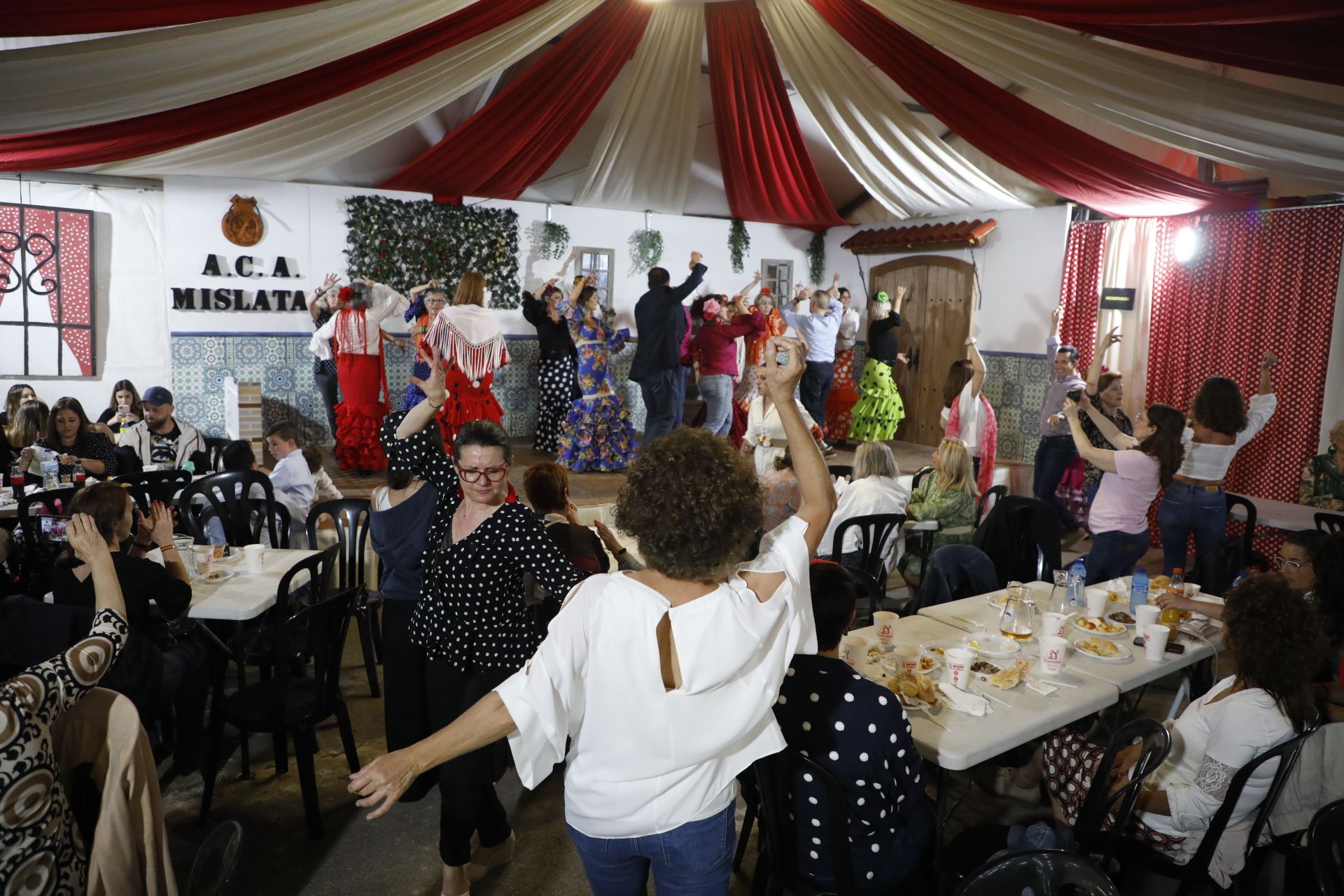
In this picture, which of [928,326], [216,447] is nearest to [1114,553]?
[928,326]

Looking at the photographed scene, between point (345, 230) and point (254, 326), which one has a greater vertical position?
point (345, 230)

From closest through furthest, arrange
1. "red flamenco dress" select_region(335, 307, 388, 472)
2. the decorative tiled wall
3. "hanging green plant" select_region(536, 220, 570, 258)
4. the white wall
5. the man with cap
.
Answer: the man with cap
"red flamenco dress" select_region(335, 307, 388, 472)
the decorative tiled wall
the white wall
"hanging green plant" select_region(536, 220, 570, 258)

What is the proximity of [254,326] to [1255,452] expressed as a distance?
823cm

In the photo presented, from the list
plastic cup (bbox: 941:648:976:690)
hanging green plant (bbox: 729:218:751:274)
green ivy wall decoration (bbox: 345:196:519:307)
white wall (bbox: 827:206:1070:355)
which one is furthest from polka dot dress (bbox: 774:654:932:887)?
hanging green plant (bbox: 729:218:751:274)

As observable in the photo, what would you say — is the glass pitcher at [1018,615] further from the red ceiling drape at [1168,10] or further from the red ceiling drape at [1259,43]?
the red ceiling drape at [1259,43]

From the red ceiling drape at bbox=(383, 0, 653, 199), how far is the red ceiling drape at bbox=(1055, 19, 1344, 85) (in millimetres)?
2575

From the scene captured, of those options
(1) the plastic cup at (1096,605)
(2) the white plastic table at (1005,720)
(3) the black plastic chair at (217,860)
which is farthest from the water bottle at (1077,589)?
(3) the black plastic chair at (217,860)

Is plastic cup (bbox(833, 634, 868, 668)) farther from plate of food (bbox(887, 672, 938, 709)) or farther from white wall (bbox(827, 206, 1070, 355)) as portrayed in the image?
white wall (bbox(827, 206, 1070, 355))

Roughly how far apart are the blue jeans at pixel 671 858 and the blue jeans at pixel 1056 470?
5.78 metres

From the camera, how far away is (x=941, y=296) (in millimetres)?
9406

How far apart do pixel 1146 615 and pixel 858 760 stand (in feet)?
5.65

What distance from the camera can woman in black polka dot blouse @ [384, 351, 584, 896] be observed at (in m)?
2.42

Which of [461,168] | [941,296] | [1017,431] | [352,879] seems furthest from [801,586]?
[941,296]

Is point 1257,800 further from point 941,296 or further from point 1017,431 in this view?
point 941,296
